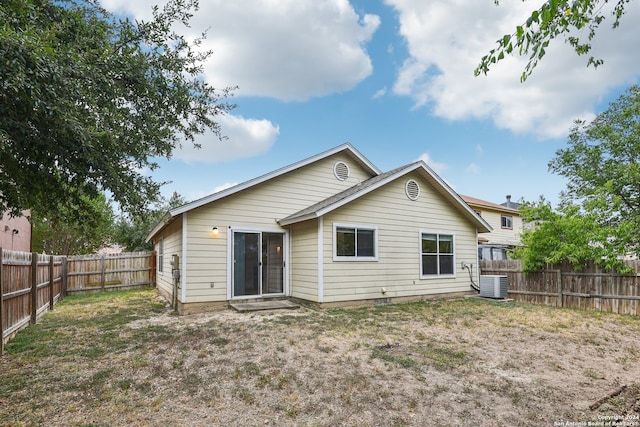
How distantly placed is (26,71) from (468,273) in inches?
480

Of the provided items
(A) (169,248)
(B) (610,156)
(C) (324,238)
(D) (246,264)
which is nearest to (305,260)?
(C) (324,238)

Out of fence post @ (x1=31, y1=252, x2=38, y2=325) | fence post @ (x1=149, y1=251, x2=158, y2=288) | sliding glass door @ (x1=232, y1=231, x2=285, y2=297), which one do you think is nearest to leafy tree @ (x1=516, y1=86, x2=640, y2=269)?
sliding glass door @ (x1=232, y1=231, x2=285, y2=297)

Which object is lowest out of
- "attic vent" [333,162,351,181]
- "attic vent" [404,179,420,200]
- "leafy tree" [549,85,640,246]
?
"attic vent" [404,179,420,200]

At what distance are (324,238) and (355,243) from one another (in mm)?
1044

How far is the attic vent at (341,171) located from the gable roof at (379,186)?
2.50 ft

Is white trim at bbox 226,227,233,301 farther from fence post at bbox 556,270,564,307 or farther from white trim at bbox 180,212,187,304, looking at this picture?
fence post at bbox 556,270,564,307

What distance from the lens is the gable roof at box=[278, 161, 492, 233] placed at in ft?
30.3

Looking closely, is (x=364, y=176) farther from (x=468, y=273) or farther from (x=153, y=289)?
(x=153, y=289)

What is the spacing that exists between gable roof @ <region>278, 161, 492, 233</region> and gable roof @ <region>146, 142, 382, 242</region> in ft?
3.60

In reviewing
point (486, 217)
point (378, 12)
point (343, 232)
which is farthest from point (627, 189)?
point (343, 232)

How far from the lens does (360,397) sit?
366 centimetres

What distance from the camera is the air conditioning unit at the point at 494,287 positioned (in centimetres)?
1117

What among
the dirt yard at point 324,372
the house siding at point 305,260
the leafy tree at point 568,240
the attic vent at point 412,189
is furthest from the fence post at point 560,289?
the house siding at point 305,260

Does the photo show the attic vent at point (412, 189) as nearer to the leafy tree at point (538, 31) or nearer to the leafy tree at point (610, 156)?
the leafy tree at point (538, 31)
